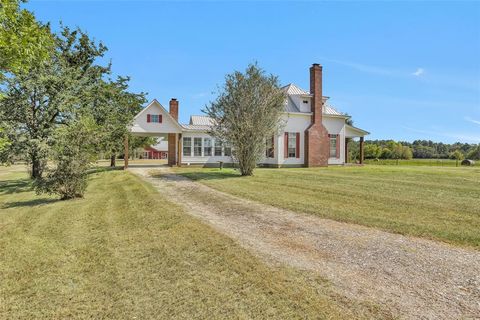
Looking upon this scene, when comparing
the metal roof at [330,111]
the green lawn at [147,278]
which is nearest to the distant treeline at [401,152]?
the metal roof at [330,111]

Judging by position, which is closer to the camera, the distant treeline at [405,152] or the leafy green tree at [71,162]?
the leafy green tree at [71,162]

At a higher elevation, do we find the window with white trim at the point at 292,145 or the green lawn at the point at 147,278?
the window with white trim at the point at 292,145

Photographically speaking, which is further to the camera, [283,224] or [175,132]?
[175,132]

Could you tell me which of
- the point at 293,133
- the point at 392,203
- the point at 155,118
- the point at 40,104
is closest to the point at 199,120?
the point at 155,118

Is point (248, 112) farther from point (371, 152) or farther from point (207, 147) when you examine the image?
point (371, 152)

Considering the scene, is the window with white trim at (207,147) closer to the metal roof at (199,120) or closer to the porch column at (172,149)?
the porch column at (172,149)

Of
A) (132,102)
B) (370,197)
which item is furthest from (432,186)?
(132,102)

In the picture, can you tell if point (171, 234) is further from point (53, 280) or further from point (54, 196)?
point (54, 196)

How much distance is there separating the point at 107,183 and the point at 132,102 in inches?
586

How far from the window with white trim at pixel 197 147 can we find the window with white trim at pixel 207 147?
14.9 inches

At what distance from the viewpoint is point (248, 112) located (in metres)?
17.7

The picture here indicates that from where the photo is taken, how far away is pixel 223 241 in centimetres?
621

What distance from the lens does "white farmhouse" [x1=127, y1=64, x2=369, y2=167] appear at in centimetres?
2625

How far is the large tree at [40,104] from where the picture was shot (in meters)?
18.3
